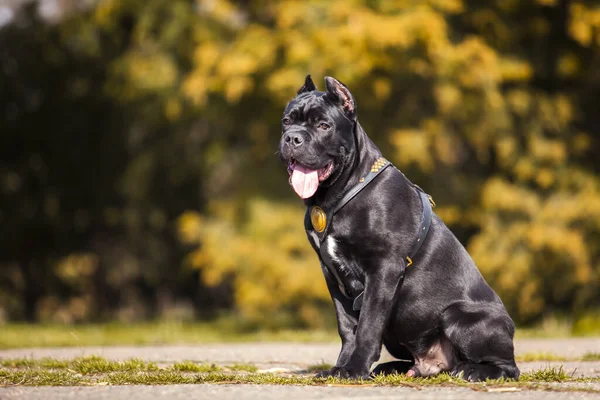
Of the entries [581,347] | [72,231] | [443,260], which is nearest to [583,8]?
[581,347]

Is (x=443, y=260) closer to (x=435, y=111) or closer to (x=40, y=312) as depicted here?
(x=435, y=111)

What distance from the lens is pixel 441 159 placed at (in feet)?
43.9

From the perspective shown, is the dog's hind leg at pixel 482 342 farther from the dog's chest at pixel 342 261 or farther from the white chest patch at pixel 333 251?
the white chest patch at pixel 333 251

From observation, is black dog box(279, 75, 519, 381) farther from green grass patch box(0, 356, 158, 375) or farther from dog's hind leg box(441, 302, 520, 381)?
green grass patch box(0, 356, 158, 375)

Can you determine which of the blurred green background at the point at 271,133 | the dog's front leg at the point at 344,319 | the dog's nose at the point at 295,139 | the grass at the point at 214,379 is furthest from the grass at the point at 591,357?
the blurred green background at the point at 271,133

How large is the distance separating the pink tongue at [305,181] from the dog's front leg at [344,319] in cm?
45

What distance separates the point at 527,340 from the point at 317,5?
5.82 meters

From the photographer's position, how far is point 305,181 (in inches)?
185

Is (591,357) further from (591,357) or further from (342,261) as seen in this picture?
(342,261)

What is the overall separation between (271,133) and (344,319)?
29.0 ft

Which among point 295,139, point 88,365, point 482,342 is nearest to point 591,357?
point 482,342

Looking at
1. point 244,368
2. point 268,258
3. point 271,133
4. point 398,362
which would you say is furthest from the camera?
point 271,133

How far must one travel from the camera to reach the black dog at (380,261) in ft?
14.8

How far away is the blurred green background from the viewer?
12156mm
